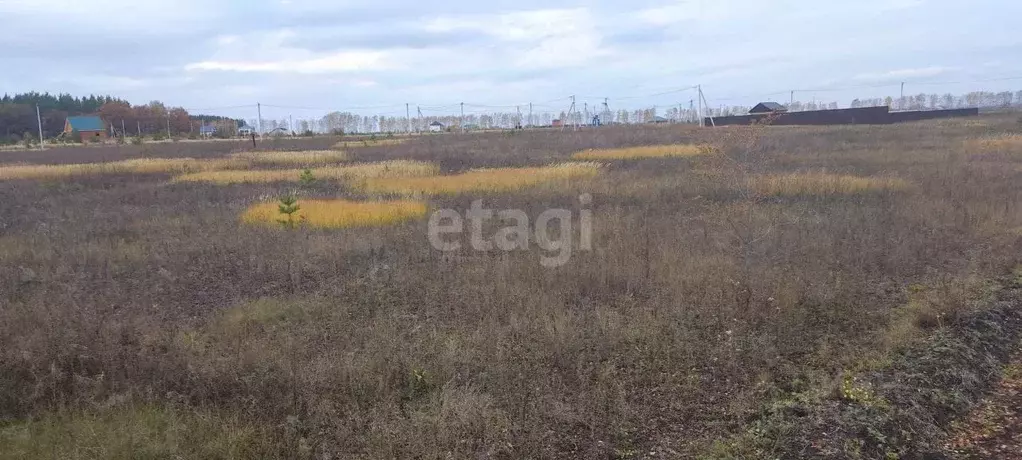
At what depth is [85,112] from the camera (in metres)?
91.3

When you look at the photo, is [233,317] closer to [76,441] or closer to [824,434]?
[76,441]

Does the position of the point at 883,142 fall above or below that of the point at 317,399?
above

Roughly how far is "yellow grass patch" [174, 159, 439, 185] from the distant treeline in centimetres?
5005

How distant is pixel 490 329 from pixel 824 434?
297 cm

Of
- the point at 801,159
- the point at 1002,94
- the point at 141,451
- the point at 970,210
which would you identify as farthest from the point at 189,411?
the point at 1002,94

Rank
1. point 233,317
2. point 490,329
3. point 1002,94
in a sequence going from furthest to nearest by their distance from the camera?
point 1002,94 → point 233,317 → point 490,329

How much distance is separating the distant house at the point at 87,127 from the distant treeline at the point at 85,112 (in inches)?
53.8

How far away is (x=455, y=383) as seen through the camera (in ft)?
15.9

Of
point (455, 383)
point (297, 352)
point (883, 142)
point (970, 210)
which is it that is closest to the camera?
point (455, 383)

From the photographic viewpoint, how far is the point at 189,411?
14.6ft

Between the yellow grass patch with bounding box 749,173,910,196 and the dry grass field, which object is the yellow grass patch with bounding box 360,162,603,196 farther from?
the yellow grass patch with bounding box 749,173,910,196

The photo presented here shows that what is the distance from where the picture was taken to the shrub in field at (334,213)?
11.9 metres

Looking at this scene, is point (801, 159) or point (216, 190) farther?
point (801, 159)

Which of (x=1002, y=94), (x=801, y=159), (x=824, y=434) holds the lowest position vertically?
(x=824, y=434)
